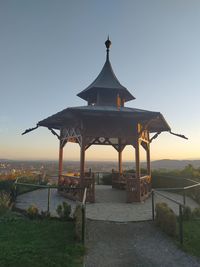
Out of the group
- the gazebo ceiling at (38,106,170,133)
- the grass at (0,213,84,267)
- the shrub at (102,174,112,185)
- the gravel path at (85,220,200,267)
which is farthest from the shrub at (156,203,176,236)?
the shrub at (102,174,112,185)

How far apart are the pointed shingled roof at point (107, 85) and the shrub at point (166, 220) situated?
7.75 meters

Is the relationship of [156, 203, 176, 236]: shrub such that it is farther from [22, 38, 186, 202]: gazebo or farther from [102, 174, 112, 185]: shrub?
[102, 174, 112, 185]: shrub

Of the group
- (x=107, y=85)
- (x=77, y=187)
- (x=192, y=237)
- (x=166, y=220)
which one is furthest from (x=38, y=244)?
(x=107, y=85)

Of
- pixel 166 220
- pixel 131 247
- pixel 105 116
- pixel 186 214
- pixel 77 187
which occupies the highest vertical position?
pixel 105 116

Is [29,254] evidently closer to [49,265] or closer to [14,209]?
[49,265]

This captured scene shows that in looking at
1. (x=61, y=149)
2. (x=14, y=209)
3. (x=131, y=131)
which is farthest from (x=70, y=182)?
(x=131, y=131)

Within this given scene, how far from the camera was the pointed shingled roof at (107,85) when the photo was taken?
12438mm

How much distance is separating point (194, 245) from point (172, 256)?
965mm

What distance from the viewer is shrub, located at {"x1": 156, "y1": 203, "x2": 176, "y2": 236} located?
6.03m

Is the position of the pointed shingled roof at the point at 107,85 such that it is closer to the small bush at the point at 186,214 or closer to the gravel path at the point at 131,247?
the small bush at the point at 186,214

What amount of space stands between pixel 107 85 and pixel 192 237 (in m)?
9.06

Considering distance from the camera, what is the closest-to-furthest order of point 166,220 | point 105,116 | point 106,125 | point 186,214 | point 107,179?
→ 1. point 166,220
2. point 186,214
3. point 105,116
4. point 106,125
5. point 107,179

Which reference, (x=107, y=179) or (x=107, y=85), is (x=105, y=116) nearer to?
(x=107, y=85)

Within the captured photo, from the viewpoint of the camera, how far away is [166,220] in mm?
6184
